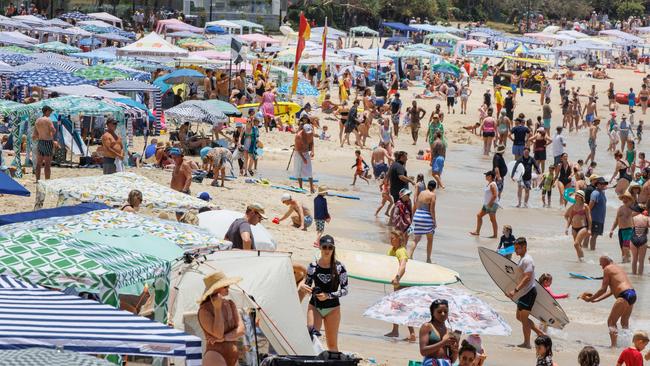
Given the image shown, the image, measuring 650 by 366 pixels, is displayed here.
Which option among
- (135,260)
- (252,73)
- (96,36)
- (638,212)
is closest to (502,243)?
(638,212)

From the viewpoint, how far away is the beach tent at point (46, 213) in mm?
10234

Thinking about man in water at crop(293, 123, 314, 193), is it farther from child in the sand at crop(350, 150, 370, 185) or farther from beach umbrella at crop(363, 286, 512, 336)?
beach umbrella at crop(363, 286, 512, 336)

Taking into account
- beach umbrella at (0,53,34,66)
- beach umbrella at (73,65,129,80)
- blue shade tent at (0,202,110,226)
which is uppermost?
blue shade tent at (0,202,110,226)

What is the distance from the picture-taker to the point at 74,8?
6250cm

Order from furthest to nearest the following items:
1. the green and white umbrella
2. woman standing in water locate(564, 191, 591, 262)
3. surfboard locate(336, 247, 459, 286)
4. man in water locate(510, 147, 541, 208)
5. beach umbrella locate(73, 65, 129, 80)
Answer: the green and white umbrella, beach umbrella locate(73, 65, 129, 80), man in water locate(510, 147, 541, 208), woman standing in water locate(564, 191, 591, 262), surfboard locate(336, 247, 459, 286)

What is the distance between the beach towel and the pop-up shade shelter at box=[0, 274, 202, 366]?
8892mm

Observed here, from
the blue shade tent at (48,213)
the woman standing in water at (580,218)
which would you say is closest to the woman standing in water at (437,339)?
the blue shade tent at (48,213)

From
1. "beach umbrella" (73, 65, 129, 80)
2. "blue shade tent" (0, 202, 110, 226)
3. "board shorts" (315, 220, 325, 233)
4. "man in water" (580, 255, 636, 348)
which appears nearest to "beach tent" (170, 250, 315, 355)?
"blue shade tent" (0, 202, 110, 226)

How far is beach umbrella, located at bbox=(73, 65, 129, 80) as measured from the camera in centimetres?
2692

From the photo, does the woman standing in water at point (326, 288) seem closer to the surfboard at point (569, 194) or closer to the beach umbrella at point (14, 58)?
the surfboard at point (569, 194)

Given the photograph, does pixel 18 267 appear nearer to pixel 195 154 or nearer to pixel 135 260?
pixel 135 260

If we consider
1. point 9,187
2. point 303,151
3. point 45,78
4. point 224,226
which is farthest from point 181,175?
point 45,78

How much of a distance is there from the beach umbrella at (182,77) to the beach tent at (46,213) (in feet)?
65.3

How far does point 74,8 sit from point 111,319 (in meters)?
58.3
